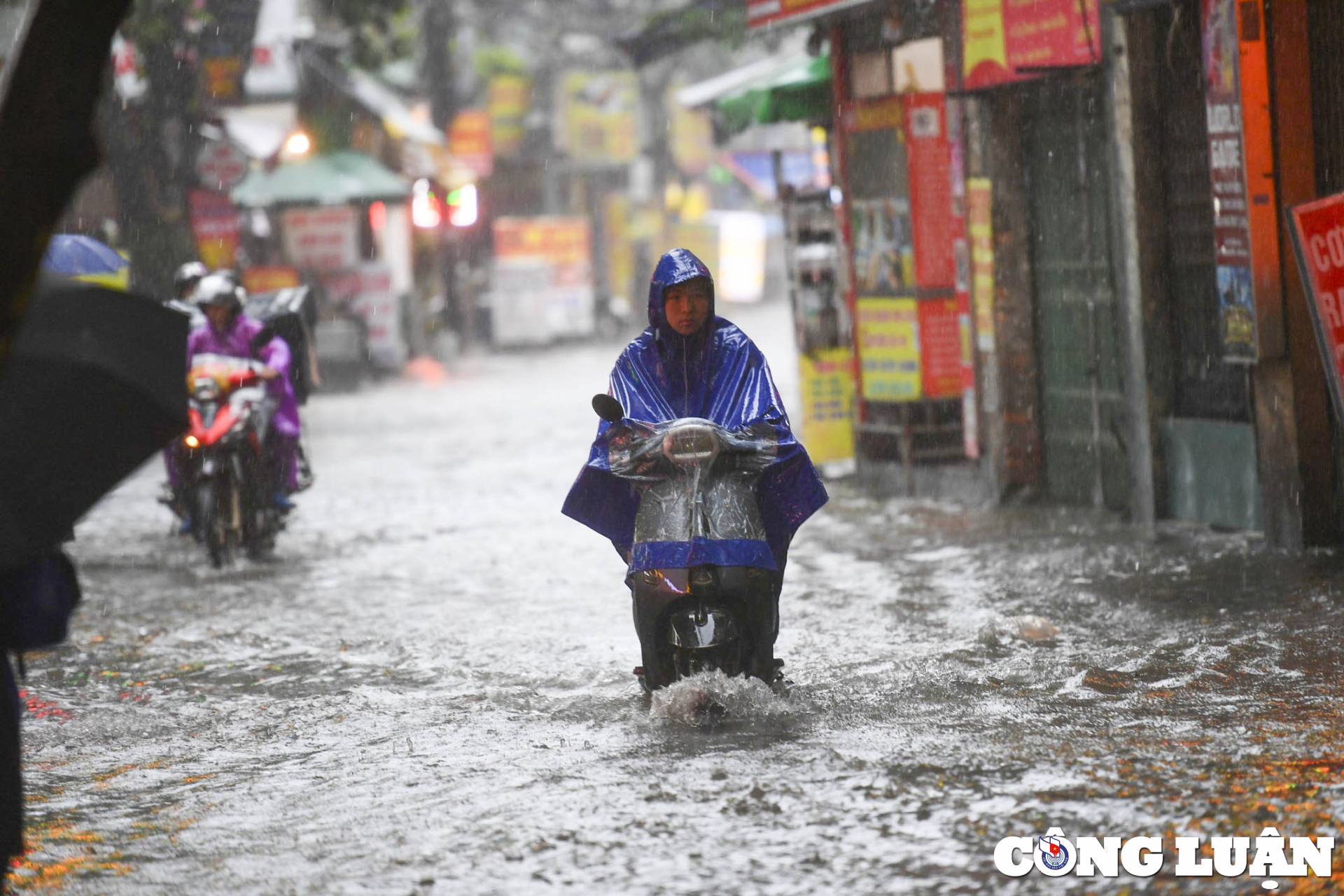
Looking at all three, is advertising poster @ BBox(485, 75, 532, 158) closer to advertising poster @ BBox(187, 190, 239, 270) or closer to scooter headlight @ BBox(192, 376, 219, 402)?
advertising poster @ BBox(187, 190, 239, 270)

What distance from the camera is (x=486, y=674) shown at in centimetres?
810

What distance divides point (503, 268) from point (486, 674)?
29714 mm

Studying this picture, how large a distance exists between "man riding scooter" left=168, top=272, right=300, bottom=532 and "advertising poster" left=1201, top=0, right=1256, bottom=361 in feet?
19.0

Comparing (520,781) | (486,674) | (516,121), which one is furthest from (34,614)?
(516,121)

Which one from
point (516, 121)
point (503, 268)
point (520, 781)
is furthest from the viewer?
point (516, 121)

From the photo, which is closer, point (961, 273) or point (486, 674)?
point (486, 674)

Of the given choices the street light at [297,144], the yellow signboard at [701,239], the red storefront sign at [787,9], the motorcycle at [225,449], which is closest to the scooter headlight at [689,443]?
the motorcycle at [225,449]

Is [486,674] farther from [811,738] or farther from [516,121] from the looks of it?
[516,121]

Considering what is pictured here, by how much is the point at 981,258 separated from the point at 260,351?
4.83 meters

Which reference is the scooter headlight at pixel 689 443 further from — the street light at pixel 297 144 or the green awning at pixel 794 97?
the street light at pixel 297 144

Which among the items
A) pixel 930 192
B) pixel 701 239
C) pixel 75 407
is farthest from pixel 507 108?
pixel 75 407

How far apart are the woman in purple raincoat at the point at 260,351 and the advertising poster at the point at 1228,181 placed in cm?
579

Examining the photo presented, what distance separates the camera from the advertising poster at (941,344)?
13.6 metres

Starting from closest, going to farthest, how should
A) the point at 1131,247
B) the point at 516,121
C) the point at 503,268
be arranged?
the point at 1131,247
the point at 503,268
the point at 516,121
